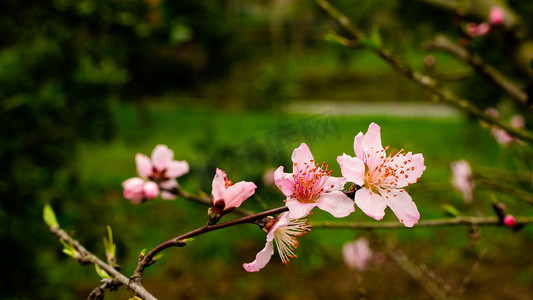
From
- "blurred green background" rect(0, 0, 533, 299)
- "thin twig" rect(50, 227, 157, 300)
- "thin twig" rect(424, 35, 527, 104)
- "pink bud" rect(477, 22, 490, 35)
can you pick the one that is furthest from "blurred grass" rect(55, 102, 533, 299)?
"thin twig" rect(50, 227, 157, 300)

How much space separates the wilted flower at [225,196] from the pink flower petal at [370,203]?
0.15 m

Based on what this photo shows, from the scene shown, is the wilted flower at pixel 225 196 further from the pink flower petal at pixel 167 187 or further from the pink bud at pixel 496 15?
the pink bud at pixel 496 15

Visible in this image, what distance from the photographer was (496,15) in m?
1.48

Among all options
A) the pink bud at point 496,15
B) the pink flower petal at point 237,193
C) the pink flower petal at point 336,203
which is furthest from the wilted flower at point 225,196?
the pink bud at point 496,15

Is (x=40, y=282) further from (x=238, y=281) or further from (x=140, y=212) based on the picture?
(x=140, y=212)

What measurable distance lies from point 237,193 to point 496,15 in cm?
127

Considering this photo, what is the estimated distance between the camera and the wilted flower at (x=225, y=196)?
2.06 ft

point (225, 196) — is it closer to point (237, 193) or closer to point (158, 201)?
point (237, 193)

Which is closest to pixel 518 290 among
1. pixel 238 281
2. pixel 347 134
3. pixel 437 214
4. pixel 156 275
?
pixel 437 214

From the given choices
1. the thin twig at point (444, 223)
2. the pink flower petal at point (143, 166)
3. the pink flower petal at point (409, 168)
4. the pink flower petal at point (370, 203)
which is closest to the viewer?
the pink flower petal at point (370, 203)

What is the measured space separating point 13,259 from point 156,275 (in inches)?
59.9

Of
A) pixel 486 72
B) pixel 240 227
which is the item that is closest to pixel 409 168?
pixel 486 72

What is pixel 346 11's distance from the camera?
9.17 meters

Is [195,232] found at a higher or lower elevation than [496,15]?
lower
